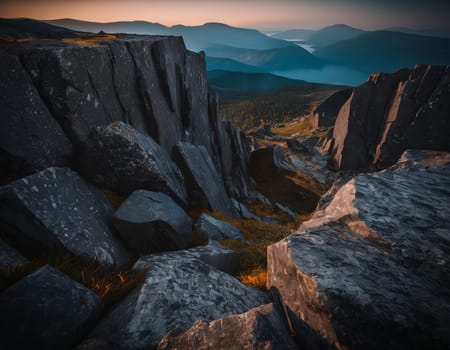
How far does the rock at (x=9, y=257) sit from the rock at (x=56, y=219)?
1.62 feet

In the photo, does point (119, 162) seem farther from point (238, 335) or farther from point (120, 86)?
point (238, 335)

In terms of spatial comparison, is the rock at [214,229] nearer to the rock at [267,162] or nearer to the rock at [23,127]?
the rock at [23,127]

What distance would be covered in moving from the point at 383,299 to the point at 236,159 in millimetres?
39415

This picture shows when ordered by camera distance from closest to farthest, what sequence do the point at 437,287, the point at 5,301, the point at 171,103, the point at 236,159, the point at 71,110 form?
the point at 5,301, the point at 437,287, the point at 71,110, the point at 171,103, the point at 236,159

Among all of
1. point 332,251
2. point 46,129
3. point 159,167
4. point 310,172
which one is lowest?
point 310,172

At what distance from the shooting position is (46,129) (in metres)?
11.5

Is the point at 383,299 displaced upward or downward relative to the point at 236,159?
upward

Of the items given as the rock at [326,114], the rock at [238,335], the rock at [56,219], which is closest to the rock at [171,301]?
the rock at [238,335]

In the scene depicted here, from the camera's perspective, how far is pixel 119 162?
12383 mm

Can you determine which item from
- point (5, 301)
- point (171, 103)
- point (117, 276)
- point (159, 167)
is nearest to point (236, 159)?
point (171, 103)

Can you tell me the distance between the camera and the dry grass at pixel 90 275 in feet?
19.8

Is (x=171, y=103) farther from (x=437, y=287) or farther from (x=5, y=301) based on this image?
(x=437, y=287)

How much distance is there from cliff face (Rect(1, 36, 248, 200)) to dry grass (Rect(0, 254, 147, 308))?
18.3ft

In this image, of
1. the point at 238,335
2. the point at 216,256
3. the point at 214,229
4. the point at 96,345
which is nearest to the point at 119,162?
the point at 214,229
